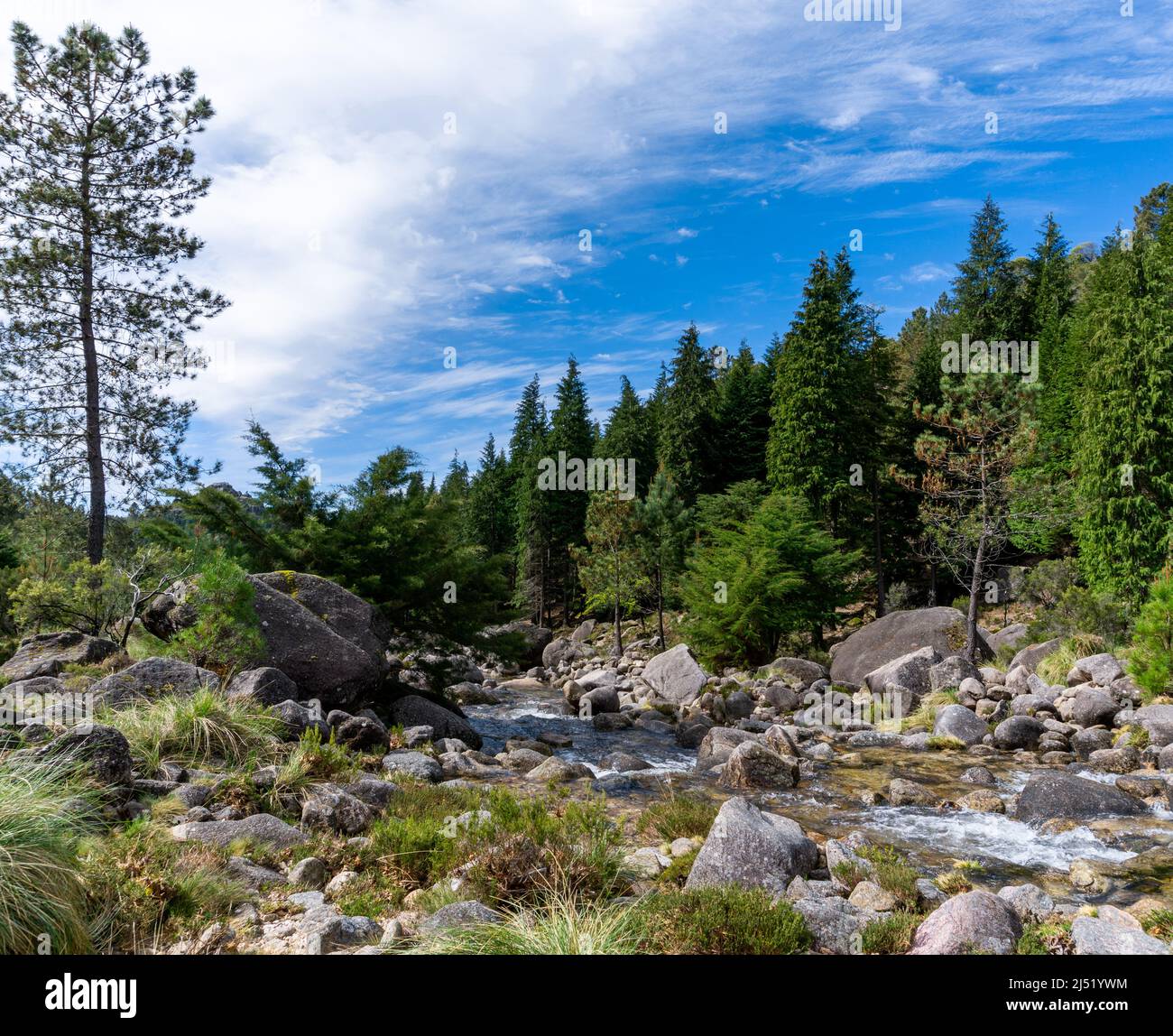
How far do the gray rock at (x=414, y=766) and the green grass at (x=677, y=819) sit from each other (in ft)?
9.70

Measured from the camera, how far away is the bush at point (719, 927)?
13.6 ft

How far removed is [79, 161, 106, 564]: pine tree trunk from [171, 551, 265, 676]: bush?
8391 millimetres

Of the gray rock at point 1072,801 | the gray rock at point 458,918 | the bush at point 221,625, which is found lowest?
the gray rock at point 1072,801

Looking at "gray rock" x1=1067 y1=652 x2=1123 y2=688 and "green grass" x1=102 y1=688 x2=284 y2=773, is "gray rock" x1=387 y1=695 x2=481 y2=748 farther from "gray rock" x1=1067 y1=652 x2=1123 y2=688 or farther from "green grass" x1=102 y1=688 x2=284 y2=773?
"gray rock" x1=1067 y1=652 x2=1123 y2=688

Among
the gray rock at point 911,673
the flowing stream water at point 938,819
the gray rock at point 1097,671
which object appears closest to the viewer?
the flowing stream water at point 938,819

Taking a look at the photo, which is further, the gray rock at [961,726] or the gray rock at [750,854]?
the gray rock at [961,726]

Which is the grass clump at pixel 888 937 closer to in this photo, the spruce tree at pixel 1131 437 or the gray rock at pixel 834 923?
the gray rock at pixel 834 923

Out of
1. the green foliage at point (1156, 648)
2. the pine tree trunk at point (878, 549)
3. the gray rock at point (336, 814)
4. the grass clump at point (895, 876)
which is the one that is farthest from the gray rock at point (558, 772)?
the pine tree trunk at point (878, 549)

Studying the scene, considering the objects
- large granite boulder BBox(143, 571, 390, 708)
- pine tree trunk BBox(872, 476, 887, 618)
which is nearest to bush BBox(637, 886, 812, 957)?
large granite boulder BBox(143, 571, 390, 708)

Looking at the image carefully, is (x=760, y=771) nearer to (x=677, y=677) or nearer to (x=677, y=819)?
(x=677, y=819)

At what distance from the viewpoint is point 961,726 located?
13.3m

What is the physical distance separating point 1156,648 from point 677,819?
10.6m

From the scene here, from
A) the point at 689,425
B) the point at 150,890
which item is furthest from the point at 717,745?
the point at 689,425

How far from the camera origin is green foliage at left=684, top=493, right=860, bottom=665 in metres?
22.4
